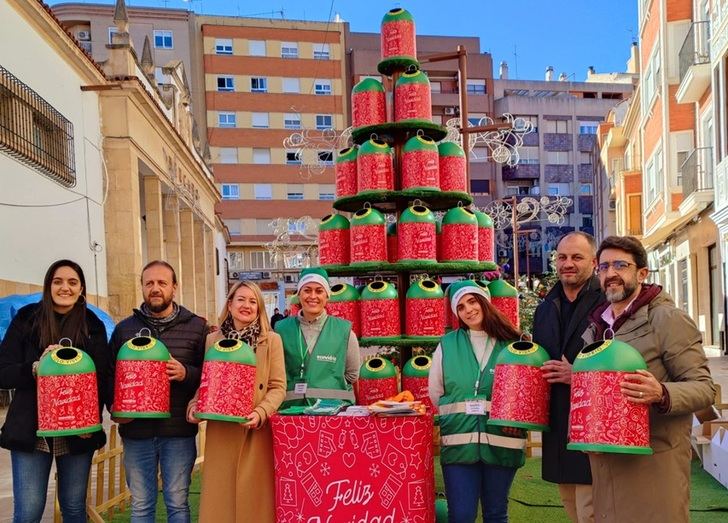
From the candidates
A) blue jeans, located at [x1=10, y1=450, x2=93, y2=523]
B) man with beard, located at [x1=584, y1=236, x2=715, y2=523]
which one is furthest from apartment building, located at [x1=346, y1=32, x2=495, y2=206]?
man with beard, located at [x1=584, y1=236, x2=715, y2=523]

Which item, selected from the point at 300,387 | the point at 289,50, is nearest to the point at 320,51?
the point at 289,50

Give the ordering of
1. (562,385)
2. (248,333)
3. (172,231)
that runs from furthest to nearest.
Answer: (172,231) → (248,333) → (562,385)

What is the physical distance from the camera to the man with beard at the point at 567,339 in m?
3.64

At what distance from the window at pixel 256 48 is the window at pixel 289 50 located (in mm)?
1292

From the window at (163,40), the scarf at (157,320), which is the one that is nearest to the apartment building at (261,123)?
the window at (163,40)

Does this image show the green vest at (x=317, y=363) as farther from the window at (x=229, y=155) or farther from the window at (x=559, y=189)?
the window at (x=559, y=189)

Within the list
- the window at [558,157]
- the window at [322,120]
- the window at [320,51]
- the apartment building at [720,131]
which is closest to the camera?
the apartment building at [720,131]

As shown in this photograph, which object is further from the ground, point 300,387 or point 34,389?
point 34,389

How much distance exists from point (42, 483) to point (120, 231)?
13569 mm

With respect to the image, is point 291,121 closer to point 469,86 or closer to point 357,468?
point 469,86

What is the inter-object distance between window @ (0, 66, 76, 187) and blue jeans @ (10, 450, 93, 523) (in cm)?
808

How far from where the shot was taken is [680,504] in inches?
116

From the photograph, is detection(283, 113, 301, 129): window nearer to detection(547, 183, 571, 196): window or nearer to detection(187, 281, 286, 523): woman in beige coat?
detection(547, 183, 571, 196): window

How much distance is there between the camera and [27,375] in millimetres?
3742
